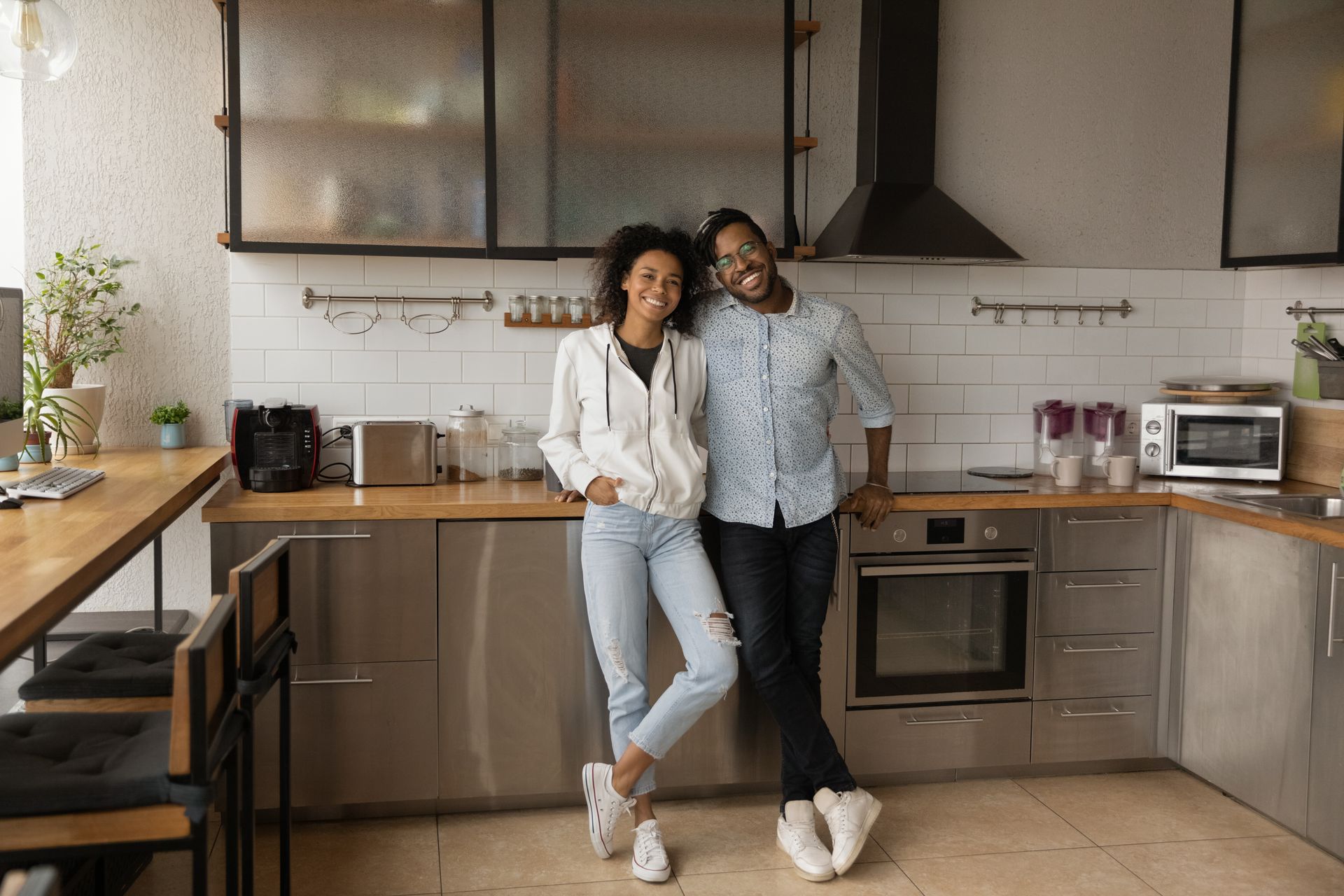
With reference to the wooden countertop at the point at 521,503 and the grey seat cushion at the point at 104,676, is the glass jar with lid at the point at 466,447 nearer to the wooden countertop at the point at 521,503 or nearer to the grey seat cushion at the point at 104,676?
the wooden countertop at the point at 521,503

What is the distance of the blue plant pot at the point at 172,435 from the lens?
362 centimetres

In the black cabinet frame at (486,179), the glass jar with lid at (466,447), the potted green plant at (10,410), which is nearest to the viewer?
the potted green plant at (10,410)

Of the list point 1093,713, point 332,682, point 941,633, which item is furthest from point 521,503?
point 1093,713

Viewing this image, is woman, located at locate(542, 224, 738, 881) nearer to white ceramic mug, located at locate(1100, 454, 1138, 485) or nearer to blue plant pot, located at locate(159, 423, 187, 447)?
blue plant pot, located at locate(159, 423, 187, 447)

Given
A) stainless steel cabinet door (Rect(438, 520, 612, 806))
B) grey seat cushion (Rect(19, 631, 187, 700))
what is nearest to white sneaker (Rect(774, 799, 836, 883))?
stainless steel cabinet door (Rect(438, 520, 612, 806))

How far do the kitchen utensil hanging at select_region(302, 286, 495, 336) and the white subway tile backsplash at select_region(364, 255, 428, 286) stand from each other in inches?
1.9

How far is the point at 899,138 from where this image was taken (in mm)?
3824

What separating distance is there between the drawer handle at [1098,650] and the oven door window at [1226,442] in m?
0.67

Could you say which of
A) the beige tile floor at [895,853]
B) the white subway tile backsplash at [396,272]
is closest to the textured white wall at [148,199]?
the white subway tile backsplash at [396,272]

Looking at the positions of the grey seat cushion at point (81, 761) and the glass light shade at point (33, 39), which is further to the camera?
the glass light shade at point (33, 39)

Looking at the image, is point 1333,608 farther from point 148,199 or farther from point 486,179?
point 148,199

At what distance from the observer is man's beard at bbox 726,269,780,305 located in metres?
3.02

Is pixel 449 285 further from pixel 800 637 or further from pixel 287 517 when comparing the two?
pixel 800 637

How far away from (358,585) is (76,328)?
126 cm
